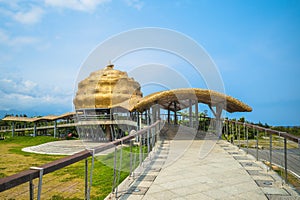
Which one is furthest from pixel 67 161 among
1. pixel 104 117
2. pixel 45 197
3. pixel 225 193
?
pixel 104 117

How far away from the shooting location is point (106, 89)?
2161cm

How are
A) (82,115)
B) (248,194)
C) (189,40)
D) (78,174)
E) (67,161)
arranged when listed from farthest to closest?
(82,115) → (189,40) → (78,174) → (248,194) → (67,161)

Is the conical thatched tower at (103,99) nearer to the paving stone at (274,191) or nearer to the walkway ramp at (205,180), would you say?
the walkway ramp at (205,180)

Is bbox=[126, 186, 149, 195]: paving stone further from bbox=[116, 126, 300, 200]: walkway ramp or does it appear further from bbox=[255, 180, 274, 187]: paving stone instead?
bbox=[255, 180, 274, 187]: paving stone

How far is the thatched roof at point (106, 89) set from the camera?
2114 cm

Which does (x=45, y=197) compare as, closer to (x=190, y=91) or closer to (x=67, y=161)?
(x=67, y=161)

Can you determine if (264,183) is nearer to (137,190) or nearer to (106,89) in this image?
(137,190)

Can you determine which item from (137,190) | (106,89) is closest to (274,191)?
(137,190)

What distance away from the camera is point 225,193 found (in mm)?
3734

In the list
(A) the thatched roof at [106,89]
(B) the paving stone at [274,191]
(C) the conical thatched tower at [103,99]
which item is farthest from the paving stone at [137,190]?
(A) the thatched roof at [106,89]

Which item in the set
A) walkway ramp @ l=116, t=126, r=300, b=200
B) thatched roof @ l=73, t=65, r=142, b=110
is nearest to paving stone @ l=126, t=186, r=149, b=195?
walkway ramp @ l=116, t=126, r=300, b=200

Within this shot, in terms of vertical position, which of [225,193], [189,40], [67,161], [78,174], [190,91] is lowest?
[78,174]

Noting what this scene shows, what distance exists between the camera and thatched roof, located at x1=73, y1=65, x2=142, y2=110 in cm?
2114

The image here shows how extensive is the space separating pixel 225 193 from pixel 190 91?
318 inches
